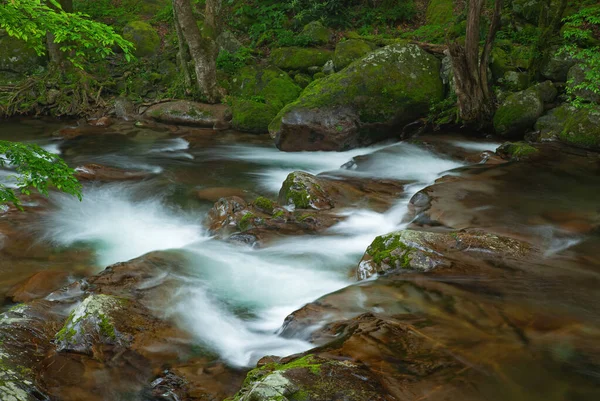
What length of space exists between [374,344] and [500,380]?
39.6 inches

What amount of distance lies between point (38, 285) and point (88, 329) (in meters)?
1.83

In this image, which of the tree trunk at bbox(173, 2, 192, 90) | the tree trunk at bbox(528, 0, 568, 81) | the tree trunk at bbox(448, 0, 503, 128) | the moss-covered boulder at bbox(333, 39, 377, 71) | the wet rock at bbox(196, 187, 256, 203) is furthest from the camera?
the tree trunk at bbox(173, 2, 192, 90)

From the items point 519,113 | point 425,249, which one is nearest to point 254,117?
point 519,113

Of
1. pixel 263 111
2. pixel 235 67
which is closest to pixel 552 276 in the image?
pixel 263 111

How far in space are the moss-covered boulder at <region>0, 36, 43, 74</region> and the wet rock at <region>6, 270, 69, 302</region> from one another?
44.9ft

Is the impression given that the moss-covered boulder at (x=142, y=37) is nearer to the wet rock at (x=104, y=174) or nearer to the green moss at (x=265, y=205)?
the wet rock at (x=104, y=174)

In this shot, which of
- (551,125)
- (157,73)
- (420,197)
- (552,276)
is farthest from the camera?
(157,73)

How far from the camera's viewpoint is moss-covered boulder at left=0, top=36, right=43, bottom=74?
56.5 ft

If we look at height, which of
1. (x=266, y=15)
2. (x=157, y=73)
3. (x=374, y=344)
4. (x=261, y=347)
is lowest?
(x=261, y=347)

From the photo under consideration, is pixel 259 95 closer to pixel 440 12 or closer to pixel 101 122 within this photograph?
pixel 101 122

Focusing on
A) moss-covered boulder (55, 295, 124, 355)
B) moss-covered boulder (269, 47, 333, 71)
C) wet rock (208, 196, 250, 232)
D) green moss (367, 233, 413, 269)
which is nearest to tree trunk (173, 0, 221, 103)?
moss-covered boulder (269, 47, 333, 71)

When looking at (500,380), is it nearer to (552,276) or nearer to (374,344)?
(374,344)

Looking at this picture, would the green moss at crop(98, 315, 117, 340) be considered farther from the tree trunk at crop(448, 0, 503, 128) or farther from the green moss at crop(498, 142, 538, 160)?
the tree trunk at crop(448, 0, 503, 128)

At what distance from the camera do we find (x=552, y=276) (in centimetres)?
560
